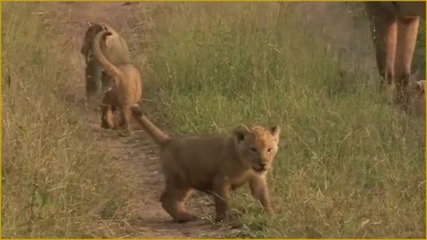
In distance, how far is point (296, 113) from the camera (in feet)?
22.7

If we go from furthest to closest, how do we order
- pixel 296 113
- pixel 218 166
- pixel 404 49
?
pixel 404 49 < pixel 296 113 < pixel 218 166

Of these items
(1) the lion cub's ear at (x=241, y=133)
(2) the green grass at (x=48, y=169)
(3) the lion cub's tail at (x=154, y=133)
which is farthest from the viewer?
(3) the lion cub's tail at (x=154, y=133)

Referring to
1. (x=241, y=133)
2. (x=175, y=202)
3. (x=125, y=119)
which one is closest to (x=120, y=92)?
(x=125, y=119)

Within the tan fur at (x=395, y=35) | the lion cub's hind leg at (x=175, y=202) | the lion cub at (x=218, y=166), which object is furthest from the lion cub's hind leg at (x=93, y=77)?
the lion cub's hind leg at (x=175, y=202)

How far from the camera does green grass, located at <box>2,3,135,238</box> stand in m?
5.07

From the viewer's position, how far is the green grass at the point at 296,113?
5.25 metres

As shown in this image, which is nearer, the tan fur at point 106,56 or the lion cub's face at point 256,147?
the lion cub's face at point 256,147

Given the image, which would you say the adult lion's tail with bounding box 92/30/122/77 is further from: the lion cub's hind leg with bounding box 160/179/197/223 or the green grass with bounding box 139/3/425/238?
the lion cub's hind leg with bounding box 160/179/197/223

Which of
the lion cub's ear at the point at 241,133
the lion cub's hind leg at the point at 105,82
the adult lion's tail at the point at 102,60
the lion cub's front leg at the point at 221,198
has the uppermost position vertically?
the lion cub's ear at the point at 241,133

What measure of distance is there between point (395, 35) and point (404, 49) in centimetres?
18

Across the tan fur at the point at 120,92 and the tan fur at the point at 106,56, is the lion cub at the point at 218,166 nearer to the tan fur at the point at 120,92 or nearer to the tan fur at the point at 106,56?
the tan fur at the point at 120,92

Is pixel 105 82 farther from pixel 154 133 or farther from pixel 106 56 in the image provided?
pixel 154 133

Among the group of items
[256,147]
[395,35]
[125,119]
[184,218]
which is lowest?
[125,119]

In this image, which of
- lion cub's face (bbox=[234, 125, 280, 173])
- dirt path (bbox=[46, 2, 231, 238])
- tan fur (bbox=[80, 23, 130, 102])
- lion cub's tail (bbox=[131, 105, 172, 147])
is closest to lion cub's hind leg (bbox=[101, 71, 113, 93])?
tan fur (bbox=[80, 23, 130, 102])
